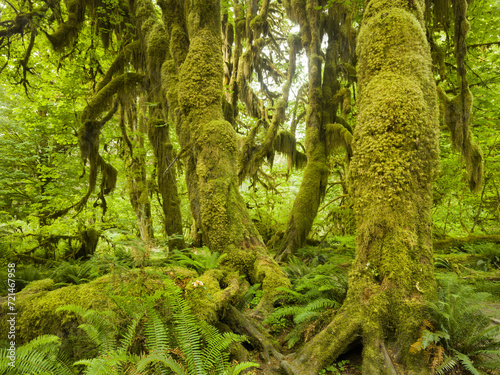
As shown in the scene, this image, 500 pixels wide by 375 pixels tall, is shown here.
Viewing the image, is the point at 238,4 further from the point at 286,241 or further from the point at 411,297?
the point at 411,297

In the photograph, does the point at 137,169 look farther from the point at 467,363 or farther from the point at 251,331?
the point at 467,363

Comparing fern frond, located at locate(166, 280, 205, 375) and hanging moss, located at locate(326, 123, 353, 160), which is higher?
hanging moss, located at locate(326, 123, 353, 160)

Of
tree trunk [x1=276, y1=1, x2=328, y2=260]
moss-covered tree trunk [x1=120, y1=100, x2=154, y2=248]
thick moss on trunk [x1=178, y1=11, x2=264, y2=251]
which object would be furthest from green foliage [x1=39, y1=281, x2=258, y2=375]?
moss-covered tree trunk [x1=120, y1=100, x2=154, y2=248]

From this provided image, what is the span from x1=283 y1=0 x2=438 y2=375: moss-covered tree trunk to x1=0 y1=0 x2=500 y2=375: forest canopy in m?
0.02

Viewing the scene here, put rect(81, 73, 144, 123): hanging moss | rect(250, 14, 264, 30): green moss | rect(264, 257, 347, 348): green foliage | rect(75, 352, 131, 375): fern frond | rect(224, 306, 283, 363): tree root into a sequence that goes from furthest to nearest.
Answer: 1. rect(250, 14, 264, 30): green moss
2. rect(81, 73, 144, 123): hanging moss
3. rect(264, 257, 347, 348): green foliage
4. rect(224, 306, 283, 363): tree root
5. rect(75, 352, 131, 375): fern frond

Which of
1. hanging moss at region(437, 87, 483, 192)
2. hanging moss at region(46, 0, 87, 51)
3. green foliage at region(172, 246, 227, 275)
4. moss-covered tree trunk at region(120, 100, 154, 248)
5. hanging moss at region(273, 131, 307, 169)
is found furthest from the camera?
hanging moss at region(273, 131, 307, 169)

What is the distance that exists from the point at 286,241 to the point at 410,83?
17.3ft

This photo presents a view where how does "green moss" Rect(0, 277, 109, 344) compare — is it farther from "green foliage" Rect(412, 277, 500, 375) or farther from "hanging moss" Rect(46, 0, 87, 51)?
"hanging moss" Rect(46, 0, 87, 51)

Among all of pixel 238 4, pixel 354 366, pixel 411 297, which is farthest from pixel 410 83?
pixel 238 4

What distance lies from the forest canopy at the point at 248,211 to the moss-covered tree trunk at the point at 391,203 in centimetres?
2

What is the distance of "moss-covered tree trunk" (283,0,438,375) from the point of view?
252 cm

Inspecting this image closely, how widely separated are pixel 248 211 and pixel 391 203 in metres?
3.23

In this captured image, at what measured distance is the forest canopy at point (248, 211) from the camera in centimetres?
242

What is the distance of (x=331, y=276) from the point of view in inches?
147
